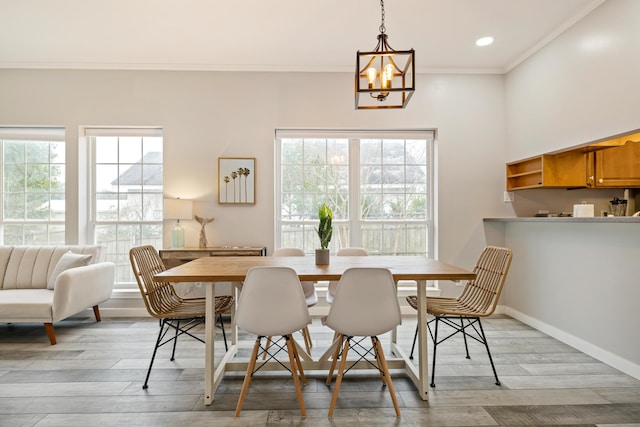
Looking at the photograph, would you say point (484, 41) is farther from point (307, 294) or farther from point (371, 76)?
point (307, 294)

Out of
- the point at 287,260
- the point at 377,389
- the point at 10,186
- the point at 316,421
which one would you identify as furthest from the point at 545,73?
the point at 10,186

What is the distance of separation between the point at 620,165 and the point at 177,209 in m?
4.50

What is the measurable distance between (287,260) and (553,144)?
9.15ft

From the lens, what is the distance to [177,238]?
3.93 metres

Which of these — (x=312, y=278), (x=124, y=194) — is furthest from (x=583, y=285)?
(x=124, y=194)

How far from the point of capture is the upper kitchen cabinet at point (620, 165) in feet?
11.0

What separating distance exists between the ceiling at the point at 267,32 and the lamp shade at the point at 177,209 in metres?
1.59

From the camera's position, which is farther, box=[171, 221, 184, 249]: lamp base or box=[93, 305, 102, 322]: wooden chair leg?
box=[171, 221, 184, 249]: lamp base

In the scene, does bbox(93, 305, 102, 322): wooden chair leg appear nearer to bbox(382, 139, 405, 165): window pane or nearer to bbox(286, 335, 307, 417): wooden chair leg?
bbox(286, 335, 307, 417): wooden chair leg

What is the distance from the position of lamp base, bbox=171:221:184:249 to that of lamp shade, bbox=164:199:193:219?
0.18m

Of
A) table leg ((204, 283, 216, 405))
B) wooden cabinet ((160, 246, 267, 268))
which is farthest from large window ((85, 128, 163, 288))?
table leg ((204, 283, 216, 405))

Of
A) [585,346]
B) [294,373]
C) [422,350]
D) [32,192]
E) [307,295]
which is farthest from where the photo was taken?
[32,192]

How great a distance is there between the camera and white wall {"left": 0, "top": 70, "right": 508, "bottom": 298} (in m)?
4.08

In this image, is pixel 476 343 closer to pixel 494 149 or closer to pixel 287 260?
pixel 287 260
